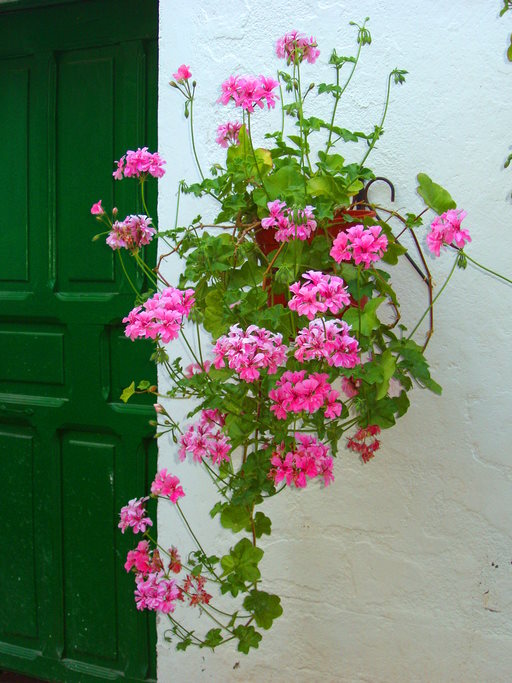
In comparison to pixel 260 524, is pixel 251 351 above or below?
above

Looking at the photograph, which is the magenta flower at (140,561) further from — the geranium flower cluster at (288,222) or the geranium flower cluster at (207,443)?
the geranium flower cluster at (288,222)

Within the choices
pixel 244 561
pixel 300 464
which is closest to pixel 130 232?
pixel 300 464

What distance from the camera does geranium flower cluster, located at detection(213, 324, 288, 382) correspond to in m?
1.28

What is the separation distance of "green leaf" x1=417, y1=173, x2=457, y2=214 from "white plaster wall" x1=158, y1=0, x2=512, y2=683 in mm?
289

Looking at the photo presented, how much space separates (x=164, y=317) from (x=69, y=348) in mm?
1134

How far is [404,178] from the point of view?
1836mm

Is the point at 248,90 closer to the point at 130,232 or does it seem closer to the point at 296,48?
the point at 296,48

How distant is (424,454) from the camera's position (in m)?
1.85

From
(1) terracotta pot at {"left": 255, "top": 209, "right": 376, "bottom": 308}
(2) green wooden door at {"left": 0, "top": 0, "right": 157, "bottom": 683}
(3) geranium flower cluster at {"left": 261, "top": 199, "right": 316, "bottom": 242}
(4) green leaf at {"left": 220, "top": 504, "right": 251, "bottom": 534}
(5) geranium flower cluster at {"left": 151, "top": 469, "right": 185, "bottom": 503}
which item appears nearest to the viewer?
(3) geranium flower cluster at {"left": 261, "top": 199, "right": 316, "bottom": 242}

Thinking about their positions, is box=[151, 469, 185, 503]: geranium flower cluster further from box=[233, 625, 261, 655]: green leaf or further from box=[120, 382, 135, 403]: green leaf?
box=[233, 625, 261, 655]: green leaf

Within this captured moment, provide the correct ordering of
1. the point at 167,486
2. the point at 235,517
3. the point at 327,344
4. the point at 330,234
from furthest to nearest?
the point at 167,486 → the point at 235,517 → the point at 330,234 → the point at 327,344

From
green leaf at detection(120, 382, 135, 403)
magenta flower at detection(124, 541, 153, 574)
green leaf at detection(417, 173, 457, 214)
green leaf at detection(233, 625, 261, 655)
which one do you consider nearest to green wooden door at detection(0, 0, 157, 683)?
magenta flower at detection(124, 541, 153, 574)

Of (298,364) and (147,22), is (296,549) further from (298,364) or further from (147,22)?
(147,22)

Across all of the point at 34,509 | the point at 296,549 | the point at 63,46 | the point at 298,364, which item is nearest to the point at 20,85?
the point at 63,46
